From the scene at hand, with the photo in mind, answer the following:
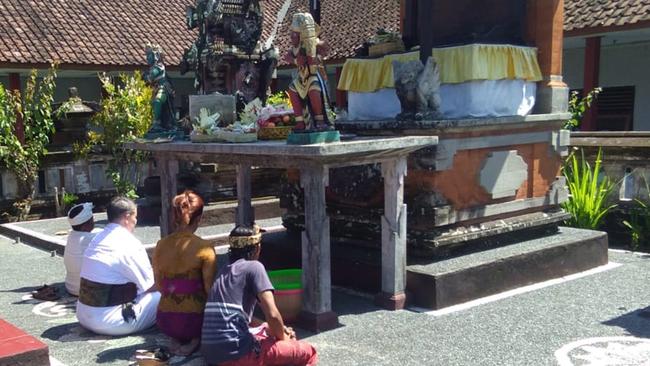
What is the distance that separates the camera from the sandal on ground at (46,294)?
270 inches

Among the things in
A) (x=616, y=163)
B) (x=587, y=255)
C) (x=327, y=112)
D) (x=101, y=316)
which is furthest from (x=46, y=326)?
(x=616, y=163)

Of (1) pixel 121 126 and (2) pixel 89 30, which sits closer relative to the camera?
(1) pixel 121 126

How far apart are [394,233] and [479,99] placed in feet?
6.85

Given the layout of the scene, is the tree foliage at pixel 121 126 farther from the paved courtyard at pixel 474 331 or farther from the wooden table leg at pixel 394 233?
the wooden table leg at pixel 394 233

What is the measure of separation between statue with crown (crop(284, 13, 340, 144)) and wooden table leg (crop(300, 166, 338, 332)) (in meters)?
0.42

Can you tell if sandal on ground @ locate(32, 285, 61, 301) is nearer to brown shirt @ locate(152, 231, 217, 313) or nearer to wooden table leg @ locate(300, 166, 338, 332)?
brown shirt @ locate(152, 231, 217, 313)

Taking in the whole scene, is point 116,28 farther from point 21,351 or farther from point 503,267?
point 21,351

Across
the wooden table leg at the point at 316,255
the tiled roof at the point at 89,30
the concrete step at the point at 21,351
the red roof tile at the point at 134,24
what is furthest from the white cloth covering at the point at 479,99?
the tiled roof at the point at 89,30

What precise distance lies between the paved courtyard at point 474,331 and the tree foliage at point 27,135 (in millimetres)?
5441

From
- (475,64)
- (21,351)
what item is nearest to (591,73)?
(475,64)

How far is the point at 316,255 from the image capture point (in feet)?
18.2

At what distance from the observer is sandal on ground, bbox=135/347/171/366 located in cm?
460

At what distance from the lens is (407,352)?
200 inches

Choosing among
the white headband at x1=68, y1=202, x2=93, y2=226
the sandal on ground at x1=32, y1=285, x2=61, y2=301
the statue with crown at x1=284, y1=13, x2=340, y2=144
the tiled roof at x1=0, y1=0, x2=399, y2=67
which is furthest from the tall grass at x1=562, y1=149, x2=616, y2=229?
the tiled roof at x1=0, y1=0, x2=399, y2=67
